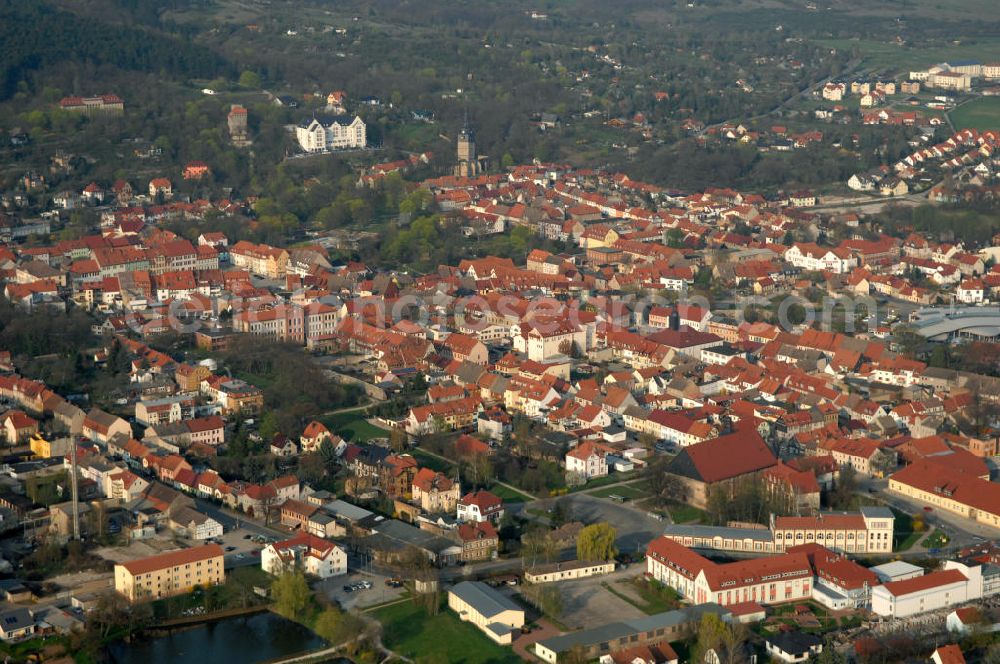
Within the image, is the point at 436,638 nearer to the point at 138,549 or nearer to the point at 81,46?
the point at 138,549

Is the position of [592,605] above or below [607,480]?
above

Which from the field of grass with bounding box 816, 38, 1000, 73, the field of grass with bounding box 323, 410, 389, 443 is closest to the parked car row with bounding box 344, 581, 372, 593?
the field of grass with bounding box 323, 410, 389, 443

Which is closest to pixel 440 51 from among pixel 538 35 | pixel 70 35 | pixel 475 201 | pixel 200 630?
pixel 538 35

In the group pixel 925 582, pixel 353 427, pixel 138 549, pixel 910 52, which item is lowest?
pixel 353 427

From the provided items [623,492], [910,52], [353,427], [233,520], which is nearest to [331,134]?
[353,427]

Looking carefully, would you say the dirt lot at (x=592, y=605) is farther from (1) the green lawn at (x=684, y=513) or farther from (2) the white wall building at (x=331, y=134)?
(2) the white wall building at (x=331, y=134)

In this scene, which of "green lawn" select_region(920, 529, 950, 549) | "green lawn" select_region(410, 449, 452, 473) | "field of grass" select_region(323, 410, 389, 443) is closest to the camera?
"green lawn" select_region(920, 529, 950, 549)

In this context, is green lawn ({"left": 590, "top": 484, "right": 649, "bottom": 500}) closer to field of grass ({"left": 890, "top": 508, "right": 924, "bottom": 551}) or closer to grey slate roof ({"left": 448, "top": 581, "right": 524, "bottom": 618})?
field of grass ({"left": 890, "top": 508, "right": 924, "bottom": 551})
